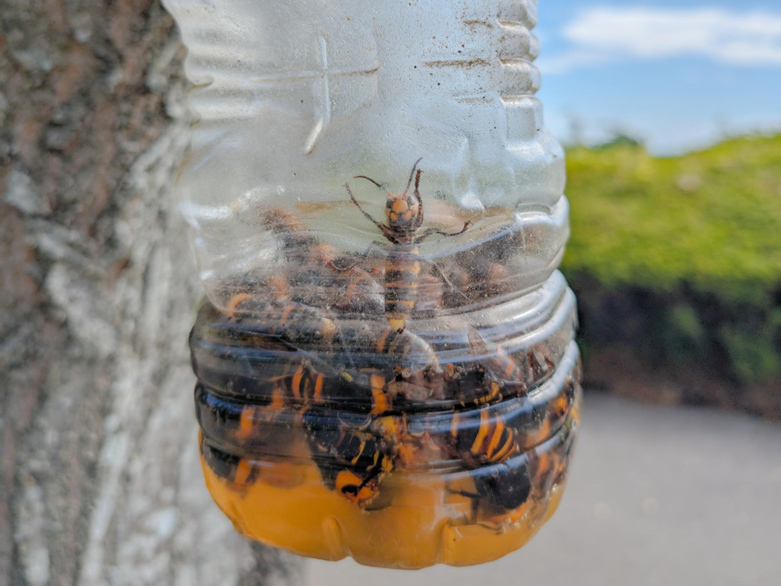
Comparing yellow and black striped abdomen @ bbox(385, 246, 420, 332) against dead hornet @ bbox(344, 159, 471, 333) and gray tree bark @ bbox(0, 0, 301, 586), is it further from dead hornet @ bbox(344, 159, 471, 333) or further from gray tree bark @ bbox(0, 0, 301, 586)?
gray tree bark @ bbox(0, 0, 301, 586)

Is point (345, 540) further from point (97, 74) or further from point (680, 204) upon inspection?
point (680, 204)

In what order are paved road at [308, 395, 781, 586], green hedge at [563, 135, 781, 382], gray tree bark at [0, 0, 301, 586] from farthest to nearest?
1. green hedge at [563, 135, 781, 382]
2. paved road at [308, 395, 781, 586]
3. gray tree bark at [0, 0, 301, 586]

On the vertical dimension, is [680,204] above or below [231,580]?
below

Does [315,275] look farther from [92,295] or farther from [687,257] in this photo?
[687,257]

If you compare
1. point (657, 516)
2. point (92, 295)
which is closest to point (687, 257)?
point (657, 516)

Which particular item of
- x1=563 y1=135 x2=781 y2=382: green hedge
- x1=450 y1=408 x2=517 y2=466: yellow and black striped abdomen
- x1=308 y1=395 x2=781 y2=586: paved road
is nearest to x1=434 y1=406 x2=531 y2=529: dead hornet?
x1=450 y1=408 x2=517 y2=466: yellow and black striped abdomen

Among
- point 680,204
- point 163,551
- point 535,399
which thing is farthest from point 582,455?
point 535,399

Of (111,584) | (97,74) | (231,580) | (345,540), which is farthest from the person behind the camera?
(231,580)

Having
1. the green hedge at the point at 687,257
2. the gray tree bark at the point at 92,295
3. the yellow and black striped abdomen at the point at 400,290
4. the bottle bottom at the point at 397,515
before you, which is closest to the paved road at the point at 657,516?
the green hedge at the point at 687,257
